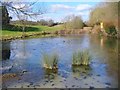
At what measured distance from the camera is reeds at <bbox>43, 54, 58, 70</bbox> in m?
13.7

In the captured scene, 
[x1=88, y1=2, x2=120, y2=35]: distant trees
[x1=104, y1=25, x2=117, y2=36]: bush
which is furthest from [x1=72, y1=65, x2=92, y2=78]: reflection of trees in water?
[x1=104, y1=25, x2=117, y2=36]: bush

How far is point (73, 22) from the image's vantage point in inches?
1953

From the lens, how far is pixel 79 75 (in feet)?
40.8

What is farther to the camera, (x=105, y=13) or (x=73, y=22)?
(x=73, y=22)

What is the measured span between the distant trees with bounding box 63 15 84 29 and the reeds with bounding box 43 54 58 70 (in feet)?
110

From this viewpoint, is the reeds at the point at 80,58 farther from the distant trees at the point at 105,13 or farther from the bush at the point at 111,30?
the bush at the point at 111,30

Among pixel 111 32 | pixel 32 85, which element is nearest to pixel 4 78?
pixel 32 85

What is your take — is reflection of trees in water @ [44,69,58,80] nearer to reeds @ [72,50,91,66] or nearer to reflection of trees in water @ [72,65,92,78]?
reflection of trees in water @ [72,65,92,78]

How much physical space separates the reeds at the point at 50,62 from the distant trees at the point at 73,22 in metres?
33.5

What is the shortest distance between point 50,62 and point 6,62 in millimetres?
3238

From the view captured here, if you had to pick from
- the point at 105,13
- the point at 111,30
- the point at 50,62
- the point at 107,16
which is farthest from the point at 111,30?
the point at 50,62

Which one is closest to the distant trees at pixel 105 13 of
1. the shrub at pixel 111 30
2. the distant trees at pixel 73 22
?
the shrub at pixel 111 30

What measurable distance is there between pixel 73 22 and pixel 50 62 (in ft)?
119

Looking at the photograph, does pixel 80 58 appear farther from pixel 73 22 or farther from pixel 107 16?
pixel 73 22
